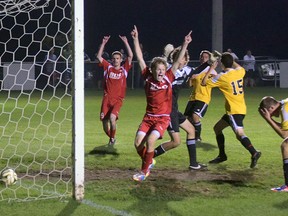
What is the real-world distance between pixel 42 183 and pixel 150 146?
4.97ft

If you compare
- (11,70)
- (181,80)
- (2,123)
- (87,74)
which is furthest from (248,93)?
(181,80)

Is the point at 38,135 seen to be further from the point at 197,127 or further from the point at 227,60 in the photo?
the point at 227,60

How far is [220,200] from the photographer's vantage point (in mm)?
7656

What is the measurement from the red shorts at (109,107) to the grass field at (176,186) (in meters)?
0.57

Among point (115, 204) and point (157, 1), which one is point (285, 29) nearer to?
point (157, 1)

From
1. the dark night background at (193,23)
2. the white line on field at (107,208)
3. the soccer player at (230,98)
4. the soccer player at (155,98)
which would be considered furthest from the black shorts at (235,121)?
the dark night background at (193,23)

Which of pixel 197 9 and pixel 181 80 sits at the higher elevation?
pixel 197 9

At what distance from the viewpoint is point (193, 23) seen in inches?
1807

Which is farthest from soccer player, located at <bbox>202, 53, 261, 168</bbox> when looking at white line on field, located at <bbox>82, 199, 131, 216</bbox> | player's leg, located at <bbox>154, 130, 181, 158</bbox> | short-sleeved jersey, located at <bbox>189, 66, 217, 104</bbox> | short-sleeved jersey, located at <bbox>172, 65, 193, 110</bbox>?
white line on field, located at <bbox>82, 199, 131, 216</bbox>

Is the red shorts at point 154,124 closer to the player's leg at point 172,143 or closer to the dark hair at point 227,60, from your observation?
the player's leg at point 172,143

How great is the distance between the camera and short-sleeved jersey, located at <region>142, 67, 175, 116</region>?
895 cm

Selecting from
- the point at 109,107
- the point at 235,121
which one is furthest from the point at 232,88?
the point at 109,107

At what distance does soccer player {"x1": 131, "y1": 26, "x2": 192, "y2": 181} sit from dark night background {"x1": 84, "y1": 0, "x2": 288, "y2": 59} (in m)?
34.2

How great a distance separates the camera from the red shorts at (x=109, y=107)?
12.5 metres
